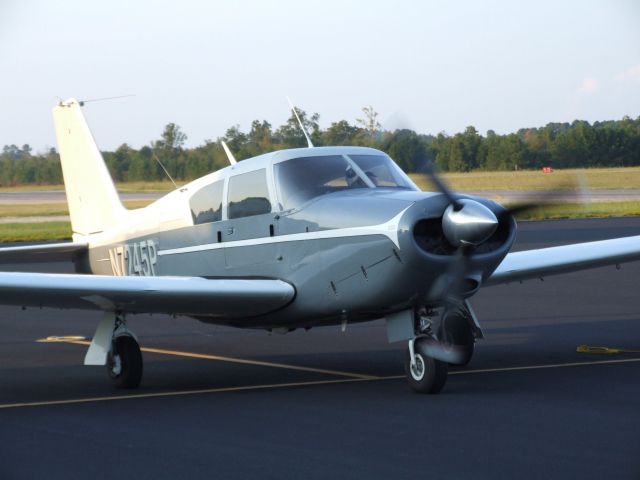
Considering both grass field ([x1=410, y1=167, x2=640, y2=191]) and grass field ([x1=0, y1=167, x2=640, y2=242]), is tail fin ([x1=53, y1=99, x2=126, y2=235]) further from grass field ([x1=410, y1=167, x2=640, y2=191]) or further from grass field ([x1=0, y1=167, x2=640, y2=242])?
grass field ([x1=410, y1=167, x2=640, y2=191])

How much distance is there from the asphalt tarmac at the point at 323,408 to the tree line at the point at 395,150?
84.4 inches

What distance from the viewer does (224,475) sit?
21.2 feet

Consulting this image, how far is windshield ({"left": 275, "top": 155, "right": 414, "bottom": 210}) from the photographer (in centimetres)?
1033

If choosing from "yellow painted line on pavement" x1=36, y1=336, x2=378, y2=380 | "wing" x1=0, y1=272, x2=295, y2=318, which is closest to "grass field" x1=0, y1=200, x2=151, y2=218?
"yellow painted line on pavement" x1=36, y1=336, x2=378, y2=380

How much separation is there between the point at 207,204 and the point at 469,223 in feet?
11.6

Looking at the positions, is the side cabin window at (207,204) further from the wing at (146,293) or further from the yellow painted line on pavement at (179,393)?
the yellow painted line on pavement at (179,393)

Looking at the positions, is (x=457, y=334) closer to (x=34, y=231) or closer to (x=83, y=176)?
Result: (x=83, y=176)

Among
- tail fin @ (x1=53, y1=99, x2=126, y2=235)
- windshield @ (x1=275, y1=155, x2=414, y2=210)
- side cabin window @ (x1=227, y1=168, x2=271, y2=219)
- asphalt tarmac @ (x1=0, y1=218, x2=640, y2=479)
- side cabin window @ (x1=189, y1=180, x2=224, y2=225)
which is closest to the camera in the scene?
asphalt tarmac @ (x1=0, y1=218, x2=640, y2=479)

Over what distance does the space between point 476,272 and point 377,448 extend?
248cm

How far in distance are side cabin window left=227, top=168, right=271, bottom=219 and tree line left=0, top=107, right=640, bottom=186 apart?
1246mm

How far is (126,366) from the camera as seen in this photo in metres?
10.4

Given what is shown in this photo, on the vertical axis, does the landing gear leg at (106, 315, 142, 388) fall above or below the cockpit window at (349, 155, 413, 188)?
below

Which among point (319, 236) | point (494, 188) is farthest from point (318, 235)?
point (494, 188)

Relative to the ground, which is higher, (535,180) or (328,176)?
(328,176)
